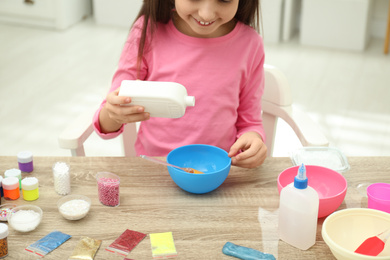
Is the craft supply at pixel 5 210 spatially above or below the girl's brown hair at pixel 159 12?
below

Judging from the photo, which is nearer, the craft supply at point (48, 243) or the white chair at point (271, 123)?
the craft supply at point (48, 243)

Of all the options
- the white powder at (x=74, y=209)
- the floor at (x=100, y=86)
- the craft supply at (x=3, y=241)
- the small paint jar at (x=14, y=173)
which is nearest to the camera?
the craft supply at (x=3, y=241)

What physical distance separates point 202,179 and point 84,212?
24 cm

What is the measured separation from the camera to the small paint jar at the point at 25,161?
4.19ft

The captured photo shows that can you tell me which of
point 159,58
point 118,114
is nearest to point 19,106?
point 159,58

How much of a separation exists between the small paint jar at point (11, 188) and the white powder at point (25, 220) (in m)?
0.08

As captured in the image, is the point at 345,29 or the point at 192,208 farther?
the point at 345,29

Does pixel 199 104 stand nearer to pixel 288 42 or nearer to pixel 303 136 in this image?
pixel 303 136

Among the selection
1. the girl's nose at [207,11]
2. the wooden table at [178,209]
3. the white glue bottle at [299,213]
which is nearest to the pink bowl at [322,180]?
the wooden table at [178,209]

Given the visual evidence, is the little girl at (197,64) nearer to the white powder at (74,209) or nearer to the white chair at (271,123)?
the white chair at (271,123)

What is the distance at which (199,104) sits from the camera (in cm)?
150

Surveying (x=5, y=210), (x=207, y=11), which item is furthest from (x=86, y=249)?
(x=207, y=11)

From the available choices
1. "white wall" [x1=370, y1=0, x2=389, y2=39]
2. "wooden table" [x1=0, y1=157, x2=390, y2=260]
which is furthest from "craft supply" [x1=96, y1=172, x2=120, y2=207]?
"white wall" [x1=370, y1=0, x2=389, y2=39]

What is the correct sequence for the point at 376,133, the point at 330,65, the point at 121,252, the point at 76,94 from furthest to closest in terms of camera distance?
1. the point at 330,65
2. the point at 76,94
3. the point at 376,133
4. the point at 121,252
